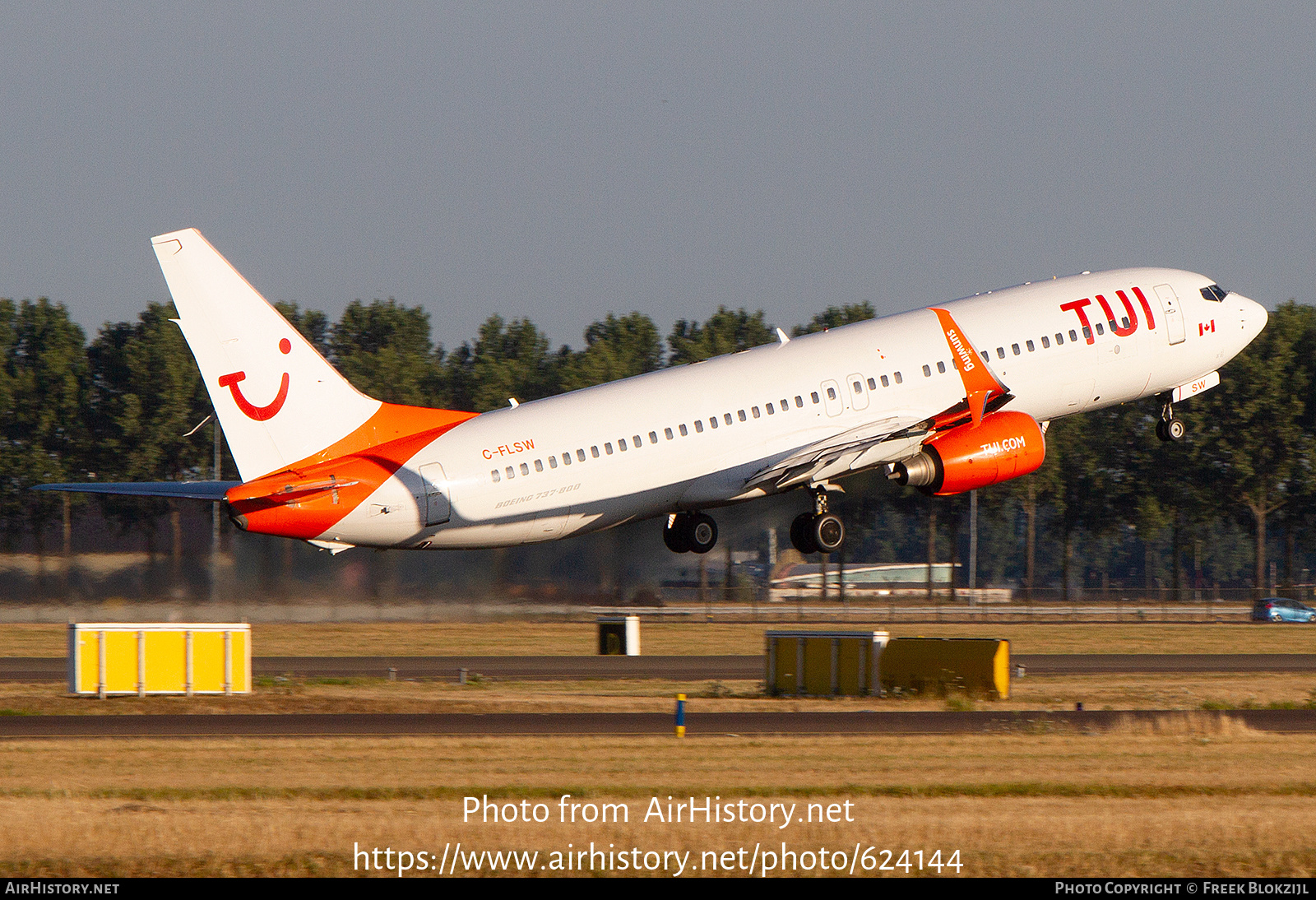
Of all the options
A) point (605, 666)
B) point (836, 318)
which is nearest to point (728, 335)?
point (836, 318)

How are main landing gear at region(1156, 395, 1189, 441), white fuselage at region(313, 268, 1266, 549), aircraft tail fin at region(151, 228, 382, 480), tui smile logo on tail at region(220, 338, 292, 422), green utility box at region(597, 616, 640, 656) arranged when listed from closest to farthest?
aircraft tail fin at region(151, 228, 382, 480), tui smile logo on tail at region(220, 338, 292, 422), white fuselage at region(313, 268, 1266, 549), main landing gear at region(1156, 395, 1189, 441), green utility box at region(597, 616, 640, 656)

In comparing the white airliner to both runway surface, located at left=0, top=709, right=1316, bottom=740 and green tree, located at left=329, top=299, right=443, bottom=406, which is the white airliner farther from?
green tree, located at left=329, top=299, right=443, bottom=406

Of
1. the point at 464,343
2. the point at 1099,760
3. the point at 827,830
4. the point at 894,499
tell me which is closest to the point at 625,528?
the point at 1099,760

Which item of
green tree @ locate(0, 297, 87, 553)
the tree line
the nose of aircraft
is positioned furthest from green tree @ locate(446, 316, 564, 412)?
the nose of aircraft

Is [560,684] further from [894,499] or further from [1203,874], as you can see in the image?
[894,499]

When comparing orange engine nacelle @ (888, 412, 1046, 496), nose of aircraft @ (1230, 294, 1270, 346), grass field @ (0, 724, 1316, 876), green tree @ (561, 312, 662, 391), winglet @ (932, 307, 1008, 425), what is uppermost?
green tree @ (561, 312, 662, 391)

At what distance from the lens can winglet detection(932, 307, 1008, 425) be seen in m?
43.6

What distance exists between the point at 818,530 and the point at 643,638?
28.7 meters

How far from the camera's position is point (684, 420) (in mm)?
41469

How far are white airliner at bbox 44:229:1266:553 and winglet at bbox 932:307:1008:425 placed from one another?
2.5 inches

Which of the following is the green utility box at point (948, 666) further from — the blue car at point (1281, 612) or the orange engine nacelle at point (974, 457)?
the blue car at point (1281, 612)

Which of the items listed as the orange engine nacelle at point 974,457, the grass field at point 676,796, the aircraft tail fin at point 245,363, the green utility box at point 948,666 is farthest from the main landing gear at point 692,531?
the grass field at point 676,796

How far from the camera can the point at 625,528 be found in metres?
61.9

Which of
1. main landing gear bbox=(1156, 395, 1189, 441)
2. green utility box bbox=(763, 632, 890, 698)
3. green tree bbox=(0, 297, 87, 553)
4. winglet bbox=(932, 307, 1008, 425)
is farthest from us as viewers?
green tree bbox=(0, 297, 87, 553)
